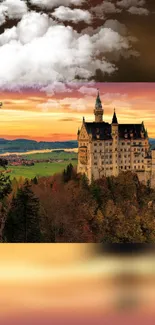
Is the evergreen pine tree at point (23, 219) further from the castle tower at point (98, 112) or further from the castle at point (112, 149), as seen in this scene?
the castle tower at point (98, 112)

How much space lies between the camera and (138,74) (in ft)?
18.1

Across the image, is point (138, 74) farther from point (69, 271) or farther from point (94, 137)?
point (69, 271)

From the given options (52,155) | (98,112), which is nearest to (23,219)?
(52,155)

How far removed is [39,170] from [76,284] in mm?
1538

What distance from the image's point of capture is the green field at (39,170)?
5570 millimetres

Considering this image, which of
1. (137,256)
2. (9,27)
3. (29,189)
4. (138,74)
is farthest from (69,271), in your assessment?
(9,27)

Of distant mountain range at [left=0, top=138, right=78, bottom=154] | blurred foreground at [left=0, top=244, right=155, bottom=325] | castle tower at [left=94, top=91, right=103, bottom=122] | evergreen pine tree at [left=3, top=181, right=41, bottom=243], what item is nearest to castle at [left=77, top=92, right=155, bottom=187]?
castle tower at [left=94, top=91, right=103, bottom=122]

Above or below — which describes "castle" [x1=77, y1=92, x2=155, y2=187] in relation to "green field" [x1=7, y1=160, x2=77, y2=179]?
above

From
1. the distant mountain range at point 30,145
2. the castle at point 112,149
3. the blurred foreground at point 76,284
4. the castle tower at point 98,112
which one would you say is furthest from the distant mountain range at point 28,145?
the blurred foreground at point 76,284

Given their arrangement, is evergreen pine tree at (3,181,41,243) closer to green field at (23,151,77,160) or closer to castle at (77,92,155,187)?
green field at (23,151,77,160)

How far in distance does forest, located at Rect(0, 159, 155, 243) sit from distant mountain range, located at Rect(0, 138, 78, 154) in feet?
0.57

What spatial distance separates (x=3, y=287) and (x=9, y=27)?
247 cm

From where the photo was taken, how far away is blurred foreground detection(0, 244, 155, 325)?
330 cm

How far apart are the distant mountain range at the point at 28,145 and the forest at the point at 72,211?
0.17 m
